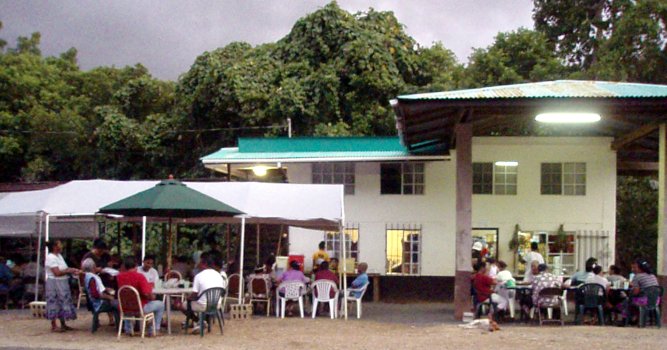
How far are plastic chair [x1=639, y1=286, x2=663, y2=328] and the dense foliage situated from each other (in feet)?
38.1

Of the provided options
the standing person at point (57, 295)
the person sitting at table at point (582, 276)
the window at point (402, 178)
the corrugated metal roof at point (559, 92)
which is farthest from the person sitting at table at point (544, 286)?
the standing person at point (57, 295)

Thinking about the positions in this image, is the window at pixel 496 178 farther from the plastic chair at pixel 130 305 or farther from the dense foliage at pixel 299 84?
the plastic chair at pixel 130 305

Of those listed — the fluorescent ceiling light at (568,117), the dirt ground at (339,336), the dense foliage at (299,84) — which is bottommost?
the dirt ground at (339,336)

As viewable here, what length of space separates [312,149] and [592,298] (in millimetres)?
8545

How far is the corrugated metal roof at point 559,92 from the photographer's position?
15156 millimetres

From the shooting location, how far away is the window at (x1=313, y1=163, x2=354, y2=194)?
2172 centimetres

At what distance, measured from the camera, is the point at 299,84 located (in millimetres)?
29797

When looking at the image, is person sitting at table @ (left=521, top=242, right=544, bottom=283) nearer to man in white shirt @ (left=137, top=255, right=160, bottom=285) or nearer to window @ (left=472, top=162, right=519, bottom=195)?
window @ (left=472, top=162, right=519, bottom=195)

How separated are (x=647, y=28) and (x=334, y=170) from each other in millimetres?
13381

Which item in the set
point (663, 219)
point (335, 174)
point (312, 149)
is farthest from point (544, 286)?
point (312, 149)

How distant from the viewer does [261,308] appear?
17297 millimetres

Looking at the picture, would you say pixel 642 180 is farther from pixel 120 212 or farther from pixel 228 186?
pixel 120 212

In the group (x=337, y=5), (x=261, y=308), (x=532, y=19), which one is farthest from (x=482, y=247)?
(x=532, y=19)

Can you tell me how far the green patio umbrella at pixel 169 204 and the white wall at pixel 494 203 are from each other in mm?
7406
